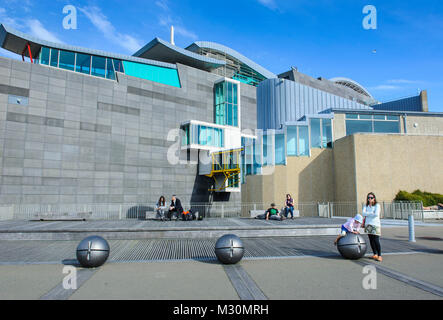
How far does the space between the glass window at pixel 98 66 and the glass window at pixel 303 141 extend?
19589 mm

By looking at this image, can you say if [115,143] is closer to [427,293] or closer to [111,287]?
[111,287]

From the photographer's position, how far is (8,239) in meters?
12.5

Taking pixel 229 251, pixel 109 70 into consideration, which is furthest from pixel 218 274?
pixel 109 70

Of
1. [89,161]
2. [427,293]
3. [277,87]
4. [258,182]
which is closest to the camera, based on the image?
[427,293]

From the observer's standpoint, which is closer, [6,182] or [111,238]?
[111,238]

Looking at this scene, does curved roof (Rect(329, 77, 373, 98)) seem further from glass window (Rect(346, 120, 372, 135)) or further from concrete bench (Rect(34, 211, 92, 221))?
concrete bench (Rect(34, 211, 92, 221))

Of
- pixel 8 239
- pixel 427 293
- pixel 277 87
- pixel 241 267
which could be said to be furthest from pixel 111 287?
pixel 277 87

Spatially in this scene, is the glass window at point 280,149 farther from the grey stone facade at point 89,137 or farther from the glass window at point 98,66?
the glass window at point 98,66

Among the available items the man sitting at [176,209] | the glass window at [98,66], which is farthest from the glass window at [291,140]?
the glass window at [98,66]

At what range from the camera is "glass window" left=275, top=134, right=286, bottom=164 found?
104ft

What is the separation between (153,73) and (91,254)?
22.1m

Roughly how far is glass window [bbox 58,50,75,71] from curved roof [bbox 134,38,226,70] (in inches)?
319

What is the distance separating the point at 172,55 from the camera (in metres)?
30.6

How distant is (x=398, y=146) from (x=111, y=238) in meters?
26.0
